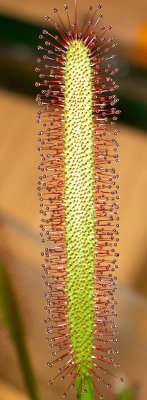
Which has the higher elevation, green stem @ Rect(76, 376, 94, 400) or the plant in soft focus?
the plant in soft focus

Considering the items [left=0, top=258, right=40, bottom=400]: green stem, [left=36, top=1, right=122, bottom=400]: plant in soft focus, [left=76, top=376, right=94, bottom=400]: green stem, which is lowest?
[left=76, top=376, right=94, bottom=400]: green stem

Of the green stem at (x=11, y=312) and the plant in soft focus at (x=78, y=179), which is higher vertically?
the plant in soft focus at (x=78, y=179)

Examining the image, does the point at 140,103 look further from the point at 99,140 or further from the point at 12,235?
the point at 99,140

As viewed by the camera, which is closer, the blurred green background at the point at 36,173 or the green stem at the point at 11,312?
the green stem at the point at 11,312

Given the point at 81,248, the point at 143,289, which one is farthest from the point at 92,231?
the point at 143,289

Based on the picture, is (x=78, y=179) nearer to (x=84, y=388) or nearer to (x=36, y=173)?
(x=84, y=388)

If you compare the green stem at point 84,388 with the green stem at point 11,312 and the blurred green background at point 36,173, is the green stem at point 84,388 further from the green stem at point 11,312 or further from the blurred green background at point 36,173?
the blurred green background at point 36,173

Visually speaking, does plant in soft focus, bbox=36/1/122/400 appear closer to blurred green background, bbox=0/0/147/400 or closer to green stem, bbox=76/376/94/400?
green stem, bbox=76/376/94/400

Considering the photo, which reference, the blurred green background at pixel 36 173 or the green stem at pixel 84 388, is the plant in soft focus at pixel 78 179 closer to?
the green stem at pixel 84 388

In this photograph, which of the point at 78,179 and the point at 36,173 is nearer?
the point at 78,179

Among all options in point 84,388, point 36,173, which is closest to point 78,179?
point 84,388

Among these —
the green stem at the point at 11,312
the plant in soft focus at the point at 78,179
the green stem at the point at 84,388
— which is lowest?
the green stem at the point at 84,388

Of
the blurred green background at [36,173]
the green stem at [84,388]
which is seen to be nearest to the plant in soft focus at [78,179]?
the green stem at [84,388]

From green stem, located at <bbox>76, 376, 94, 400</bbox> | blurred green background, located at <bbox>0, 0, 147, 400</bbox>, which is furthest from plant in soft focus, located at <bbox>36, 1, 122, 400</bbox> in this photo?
blurred green background, located at <bbox>0, 0, 147, 400</bbox>
